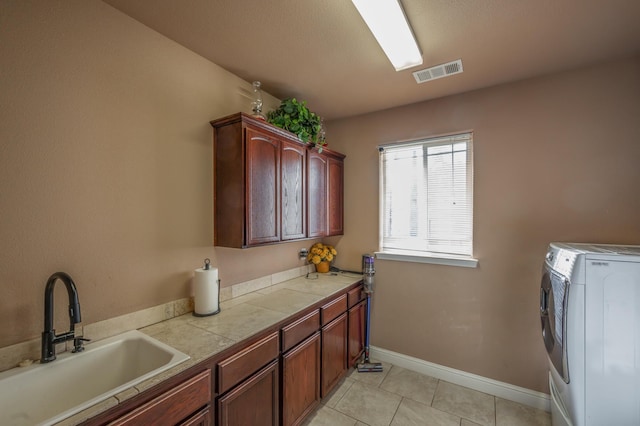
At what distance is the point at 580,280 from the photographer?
4.78ft

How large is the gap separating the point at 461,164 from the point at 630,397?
5.97 ft

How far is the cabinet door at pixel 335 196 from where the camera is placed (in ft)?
9.43

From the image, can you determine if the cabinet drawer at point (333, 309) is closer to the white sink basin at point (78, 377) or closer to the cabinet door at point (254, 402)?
the cabinet door at point (254, 402)

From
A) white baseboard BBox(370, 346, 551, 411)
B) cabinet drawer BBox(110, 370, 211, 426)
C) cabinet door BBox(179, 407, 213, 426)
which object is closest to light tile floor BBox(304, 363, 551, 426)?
white baseboard BBox(370, 346, 551, 411)

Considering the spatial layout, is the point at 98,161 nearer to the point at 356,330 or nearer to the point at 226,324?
the point at 226,324

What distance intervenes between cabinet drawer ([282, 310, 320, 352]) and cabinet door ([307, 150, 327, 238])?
0.78 metres

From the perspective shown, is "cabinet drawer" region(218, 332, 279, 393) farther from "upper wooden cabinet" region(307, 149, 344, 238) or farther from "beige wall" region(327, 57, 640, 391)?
"beige wall" region(327, 57, 640, 391)

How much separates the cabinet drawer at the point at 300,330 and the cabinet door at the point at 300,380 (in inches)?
1.6

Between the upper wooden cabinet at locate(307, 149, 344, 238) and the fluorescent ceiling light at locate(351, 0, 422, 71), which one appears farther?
the upper wooden cabinet at locate(307, 149, 344, 238)

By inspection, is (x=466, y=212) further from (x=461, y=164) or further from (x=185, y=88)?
(x=185, y=88)


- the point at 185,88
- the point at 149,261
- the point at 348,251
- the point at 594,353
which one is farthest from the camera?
the point at 348,251

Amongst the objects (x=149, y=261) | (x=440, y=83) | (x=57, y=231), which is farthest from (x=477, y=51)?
(x=57, y=231)

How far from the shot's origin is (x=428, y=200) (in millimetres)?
2689

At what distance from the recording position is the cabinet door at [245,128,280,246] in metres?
1.92
